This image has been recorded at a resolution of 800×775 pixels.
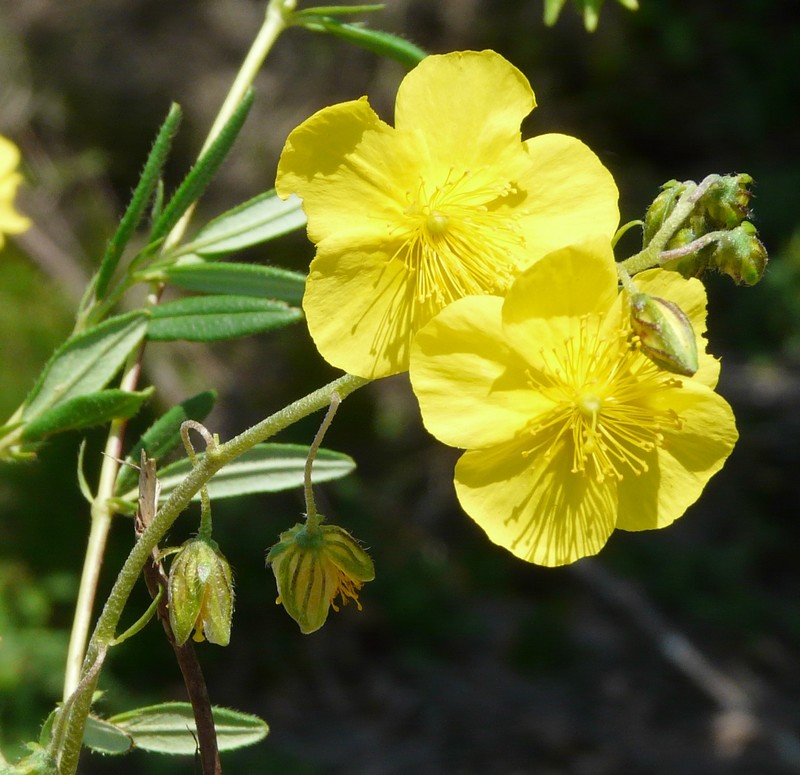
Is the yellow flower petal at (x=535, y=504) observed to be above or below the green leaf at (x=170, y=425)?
below

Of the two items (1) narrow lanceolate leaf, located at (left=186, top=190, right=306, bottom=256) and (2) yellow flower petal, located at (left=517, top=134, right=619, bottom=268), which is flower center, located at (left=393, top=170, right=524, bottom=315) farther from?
(1) narrow lanceolate leaf, located at (left=186, top=190, right=306, bottom=256)

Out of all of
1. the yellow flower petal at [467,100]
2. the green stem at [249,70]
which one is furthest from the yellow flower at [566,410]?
the green stem at [249,70]

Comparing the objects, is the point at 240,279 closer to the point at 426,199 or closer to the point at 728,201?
the point at 426,199

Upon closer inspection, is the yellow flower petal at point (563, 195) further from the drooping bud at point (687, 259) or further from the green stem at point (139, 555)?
the green stem at point (139, 555)

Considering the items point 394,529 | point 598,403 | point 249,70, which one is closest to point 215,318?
point 249,70

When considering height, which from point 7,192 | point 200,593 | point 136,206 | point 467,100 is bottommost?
point 200,593
